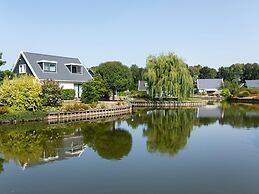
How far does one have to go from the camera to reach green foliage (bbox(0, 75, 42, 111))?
24984mm

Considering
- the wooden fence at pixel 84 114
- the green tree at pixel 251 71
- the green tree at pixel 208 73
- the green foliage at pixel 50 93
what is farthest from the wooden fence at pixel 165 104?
the green tree at pixel 251 71

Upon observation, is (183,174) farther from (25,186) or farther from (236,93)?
(236,93)

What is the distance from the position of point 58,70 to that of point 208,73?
2793 inches

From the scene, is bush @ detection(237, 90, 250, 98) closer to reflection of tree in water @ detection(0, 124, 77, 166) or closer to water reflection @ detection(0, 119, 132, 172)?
water reflection @ detection(0, 119, 132, 172)

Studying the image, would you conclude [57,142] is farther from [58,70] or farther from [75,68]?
[75,68]

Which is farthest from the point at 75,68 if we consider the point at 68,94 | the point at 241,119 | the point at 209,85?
the point at 209,85

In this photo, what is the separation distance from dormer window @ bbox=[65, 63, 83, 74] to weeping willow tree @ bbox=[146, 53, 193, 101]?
397 inches

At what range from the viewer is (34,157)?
14023mm

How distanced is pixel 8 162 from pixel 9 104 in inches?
518

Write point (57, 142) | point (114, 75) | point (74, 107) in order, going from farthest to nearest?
point (114, 75) → point (74, 107) → point (57, 142)

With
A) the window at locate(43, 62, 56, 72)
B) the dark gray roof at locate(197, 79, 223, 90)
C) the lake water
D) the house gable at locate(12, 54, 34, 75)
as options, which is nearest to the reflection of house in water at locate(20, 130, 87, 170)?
the lake water

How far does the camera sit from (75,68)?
39438mm

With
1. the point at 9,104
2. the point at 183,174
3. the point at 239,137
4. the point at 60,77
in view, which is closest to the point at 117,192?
the point at 183,174

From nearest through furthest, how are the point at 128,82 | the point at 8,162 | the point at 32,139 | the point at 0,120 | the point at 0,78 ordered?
the point at 8,162
the point at 32,139
the point at 0,120
the point at 0,78
the point at 128,82
